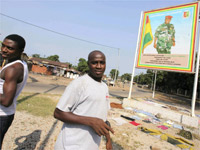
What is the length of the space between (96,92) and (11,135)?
3.38 meters

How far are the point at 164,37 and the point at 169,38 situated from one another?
12.7 inches

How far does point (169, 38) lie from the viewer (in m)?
8.51

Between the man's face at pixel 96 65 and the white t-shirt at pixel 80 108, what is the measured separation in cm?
11

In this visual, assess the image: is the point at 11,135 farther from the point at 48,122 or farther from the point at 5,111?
the point at 5,111

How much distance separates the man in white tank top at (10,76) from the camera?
143cm

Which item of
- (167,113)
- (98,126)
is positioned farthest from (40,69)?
(98,126)

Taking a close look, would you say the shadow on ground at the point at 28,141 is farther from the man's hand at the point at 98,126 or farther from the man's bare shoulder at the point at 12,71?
the man's hand at the point at 98,126

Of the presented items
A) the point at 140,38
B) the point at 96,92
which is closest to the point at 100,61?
the point at 96,92

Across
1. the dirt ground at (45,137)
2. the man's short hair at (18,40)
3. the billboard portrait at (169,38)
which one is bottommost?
the dirt ground at (45,137)

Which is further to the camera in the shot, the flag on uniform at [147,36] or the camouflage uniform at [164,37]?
the flag on uniform at [147,36]

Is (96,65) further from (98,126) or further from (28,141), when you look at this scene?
(28,141)

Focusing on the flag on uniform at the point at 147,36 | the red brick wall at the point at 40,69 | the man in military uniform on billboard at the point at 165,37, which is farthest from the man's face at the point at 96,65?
the red brick wall at the point at 40,69

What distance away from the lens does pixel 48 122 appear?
475 cm

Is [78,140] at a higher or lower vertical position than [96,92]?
lower
